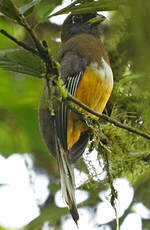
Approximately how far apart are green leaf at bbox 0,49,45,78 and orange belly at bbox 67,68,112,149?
1.02 m

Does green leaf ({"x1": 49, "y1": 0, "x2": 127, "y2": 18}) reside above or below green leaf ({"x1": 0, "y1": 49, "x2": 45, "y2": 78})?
above

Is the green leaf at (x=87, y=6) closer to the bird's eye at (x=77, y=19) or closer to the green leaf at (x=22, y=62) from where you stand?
the green leaf at (x=22, y=62)

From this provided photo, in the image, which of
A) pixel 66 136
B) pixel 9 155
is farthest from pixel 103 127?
pixel 9 155

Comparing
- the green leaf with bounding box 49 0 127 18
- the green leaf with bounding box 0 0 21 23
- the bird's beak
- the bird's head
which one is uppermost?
the green leaf with bounding box 0 0 21 23

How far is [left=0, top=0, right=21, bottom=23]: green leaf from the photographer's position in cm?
145

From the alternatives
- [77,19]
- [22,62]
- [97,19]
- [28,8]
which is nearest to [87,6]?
[28,8]

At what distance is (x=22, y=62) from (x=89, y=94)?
1.16 metres

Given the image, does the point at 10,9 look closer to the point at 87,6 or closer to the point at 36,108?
the point at 87,6

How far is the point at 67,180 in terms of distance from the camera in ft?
8.55

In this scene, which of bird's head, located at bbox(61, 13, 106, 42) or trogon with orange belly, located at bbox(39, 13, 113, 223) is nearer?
trogon with orange belly, located at bbox(39, 13, 113, 223)

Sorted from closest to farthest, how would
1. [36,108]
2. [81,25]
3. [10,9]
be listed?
[10,9]
[36,108]
[81,25]

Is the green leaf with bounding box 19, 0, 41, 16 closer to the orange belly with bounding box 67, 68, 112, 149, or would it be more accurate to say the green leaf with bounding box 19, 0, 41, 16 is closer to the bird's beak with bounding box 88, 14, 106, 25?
the orange belly with bounding box 67, 68, 112, 149

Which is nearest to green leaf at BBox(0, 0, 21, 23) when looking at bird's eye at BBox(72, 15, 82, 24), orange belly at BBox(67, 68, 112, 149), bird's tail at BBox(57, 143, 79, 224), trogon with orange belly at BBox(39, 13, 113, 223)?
trogon with orange belly at BBox(39, 13, 113, 223)

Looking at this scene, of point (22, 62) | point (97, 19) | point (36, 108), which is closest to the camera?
point (22, 62)
